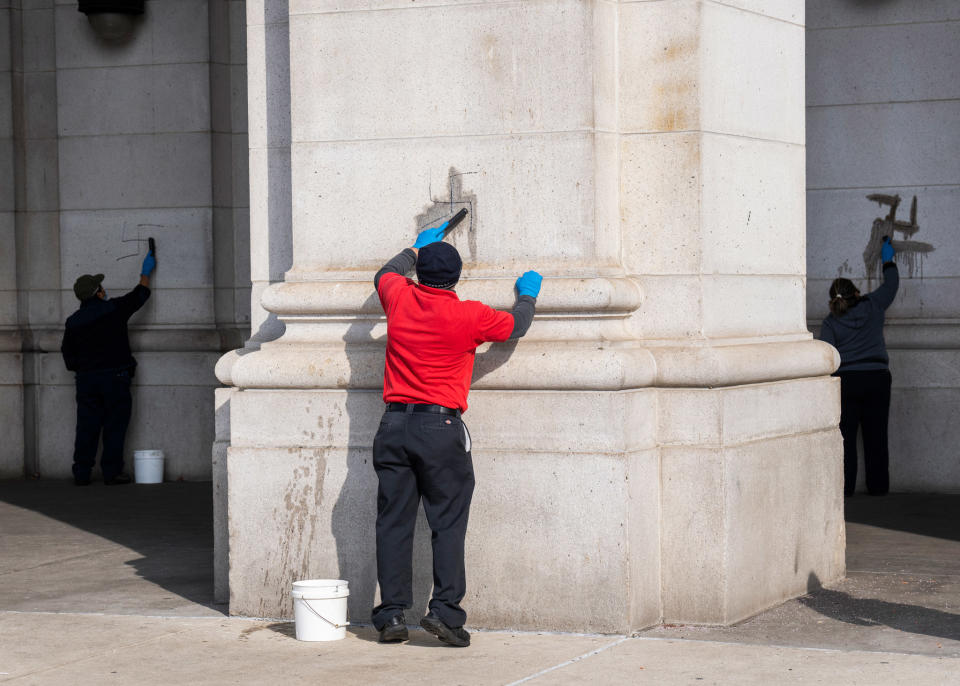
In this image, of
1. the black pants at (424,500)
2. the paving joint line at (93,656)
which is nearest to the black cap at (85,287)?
the paving joint line at (93,656)

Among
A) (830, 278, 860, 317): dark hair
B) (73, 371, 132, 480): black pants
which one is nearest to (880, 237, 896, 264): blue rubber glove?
(830, 278, 860, 317): dark hair

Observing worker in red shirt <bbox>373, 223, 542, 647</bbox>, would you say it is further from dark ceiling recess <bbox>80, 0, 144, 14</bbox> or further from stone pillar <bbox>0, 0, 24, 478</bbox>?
stone pillar <bbox>0, 0, 24, 478</bbox>

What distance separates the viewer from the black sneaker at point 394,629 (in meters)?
7.65

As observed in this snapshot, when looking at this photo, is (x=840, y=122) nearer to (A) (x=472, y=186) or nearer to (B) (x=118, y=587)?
(A) (x=472, y=186)

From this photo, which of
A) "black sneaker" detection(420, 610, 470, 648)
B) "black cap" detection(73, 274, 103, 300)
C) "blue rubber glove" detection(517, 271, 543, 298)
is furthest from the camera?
"black cap" detection(73, 274, 103, 300)

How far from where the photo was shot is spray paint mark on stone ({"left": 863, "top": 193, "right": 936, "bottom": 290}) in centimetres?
1328

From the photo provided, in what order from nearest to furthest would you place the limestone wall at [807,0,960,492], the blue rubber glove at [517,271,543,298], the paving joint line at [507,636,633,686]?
1. the paving joint line at [507,636,633,686]
2. the blue rubber glove at [517,271,543,298]
3. the limestone wall at [807,0,960,492]

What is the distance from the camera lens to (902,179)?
13.3 meters

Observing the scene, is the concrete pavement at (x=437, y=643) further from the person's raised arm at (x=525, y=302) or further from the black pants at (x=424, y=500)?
the person's raised arm at (x=525, y=302)

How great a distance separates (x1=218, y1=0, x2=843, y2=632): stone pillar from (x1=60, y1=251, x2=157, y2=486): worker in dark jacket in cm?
622

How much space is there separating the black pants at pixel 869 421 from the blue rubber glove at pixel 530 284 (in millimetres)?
5866

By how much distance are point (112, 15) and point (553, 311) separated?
27.3 ft

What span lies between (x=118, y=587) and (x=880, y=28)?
772cm

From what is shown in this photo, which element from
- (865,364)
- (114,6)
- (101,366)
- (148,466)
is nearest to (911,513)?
(865,364)
